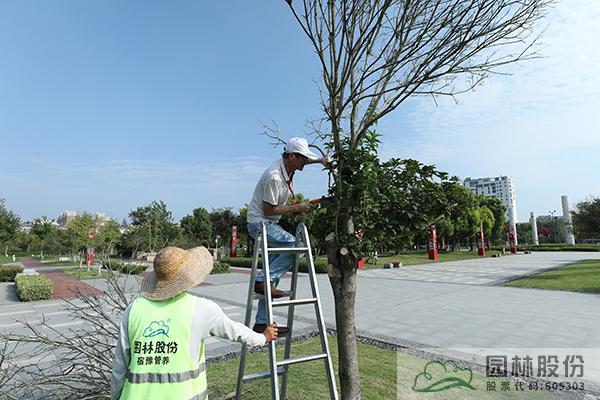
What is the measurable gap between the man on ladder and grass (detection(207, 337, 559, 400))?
133cm

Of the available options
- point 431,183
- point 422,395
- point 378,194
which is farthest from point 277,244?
Answer: point 422,395

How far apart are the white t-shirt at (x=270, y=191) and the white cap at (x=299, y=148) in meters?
0.14

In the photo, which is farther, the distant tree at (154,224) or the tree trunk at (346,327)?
the distant tree at (154,224)

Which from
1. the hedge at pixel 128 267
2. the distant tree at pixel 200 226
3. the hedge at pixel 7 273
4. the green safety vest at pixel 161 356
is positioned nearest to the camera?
the green safety vest at pixel 161 356

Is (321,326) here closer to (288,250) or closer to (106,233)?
(288,250)

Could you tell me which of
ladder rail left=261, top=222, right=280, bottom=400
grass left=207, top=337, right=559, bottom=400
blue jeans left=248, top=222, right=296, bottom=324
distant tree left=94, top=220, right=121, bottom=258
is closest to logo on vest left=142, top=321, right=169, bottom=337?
ladder rail left=261, top=222, right=280, bottom=400

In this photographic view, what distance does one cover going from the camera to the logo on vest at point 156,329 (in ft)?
5.61

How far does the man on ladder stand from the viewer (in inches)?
106

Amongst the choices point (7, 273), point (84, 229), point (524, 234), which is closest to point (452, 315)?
point (7, 273)

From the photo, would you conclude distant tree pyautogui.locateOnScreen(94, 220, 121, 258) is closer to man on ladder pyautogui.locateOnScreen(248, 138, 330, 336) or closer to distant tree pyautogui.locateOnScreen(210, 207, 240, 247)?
distant tree pyautogui.locateOnScreen(210, 207, 240, 247)

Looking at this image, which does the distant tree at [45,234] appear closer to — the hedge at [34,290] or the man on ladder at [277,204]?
the hedge at [34,290]

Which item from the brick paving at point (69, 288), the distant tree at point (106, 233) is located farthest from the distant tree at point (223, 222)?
the brick paving at point (69, 288)

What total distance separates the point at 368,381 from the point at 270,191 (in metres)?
2.45

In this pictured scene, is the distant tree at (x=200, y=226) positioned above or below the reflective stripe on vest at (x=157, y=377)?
above
